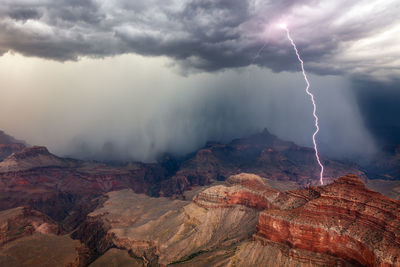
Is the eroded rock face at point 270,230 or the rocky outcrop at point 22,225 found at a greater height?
the eroded rock face at point 270,230

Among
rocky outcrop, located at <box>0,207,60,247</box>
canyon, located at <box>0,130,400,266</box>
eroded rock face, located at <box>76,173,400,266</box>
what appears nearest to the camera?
eroded rock face, located at <box>76,173,400,266</box>

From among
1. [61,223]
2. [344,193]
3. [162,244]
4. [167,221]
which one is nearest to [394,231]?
[344,193]

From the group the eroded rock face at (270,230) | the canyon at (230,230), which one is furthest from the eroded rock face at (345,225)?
the canyon at (230,230)

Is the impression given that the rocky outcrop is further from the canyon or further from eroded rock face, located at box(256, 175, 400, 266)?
eroded rock face, located at box(256, 175, 400, 266)

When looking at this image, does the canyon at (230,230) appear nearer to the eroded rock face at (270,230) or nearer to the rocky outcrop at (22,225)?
the eroded rock face at (270,230)

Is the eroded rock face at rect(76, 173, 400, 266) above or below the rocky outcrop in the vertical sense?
above

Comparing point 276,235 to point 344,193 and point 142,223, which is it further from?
point 142,223

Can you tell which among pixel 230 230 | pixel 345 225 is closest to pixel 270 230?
pixel 345 225

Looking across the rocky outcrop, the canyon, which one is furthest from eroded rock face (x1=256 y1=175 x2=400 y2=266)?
the rocky outcrop
